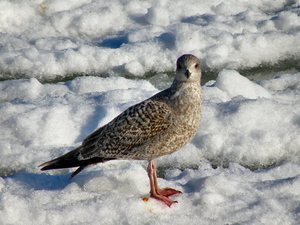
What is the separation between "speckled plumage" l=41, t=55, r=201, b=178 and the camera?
4.82 meters

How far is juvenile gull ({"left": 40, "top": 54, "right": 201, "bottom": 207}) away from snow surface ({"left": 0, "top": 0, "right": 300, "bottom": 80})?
2660mm

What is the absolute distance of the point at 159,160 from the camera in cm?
589

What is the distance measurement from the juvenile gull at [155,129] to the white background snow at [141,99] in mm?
297

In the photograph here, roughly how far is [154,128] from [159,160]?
111 cm

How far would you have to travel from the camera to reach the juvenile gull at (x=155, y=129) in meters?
4.82

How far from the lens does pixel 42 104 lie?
6.57m

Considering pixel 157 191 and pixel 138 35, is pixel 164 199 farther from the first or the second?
pixel 138 35

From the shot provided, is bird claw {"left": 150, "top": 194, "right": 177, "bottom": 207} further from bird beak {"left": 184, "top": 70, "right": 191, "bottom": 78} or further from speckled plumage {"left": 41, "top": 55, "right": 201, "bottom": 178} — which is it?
bird beak {"left": 184, "top": 70, "right": 191, "bottom": 78}

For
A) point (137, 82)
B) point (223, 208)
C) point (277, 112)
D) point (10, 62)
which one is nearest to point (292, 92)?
point (277, 112)

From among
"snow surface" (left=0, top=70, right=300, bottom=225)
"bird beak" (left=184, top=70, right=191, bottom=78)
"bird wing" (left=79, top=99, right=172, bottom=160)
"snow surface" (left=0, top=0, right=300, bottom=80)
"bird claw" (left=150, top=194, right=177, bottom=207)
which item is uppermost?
"bird beak" (left=184, top=70, right=191, bottom=78)

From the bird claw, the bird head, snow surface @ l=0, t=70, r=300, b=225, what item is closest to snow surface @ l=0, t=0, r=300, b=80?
snow surface @ l=0, t=70, r=300, b=225

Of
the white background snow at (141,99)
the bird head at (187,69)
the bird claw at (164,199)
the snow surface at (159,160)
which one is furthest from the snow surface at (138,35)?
the bird claw at (164,199)

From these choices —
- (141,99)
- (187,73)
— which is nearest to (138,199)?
(187,73)

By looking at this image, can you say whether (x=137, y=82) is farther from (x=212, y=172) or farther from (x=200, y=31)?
(x=212, y=172)
